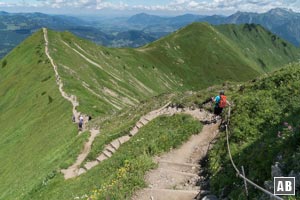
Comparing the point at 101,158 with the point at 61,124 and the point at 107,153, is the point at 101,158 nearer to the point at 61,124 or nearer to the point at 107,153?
the point at 107,153

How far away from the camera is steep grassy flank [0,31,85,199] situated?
4131 cm

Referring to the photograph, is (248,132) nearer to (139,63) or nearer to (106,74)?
(106,74)

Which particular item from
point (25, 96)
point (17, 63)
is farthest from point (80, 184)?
point (17, 63)

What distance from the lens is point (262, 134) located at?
69.9 ft

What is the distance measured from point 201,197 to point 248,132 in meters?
6.46

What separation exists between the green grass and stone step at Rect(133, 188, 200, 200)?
3.17 feet

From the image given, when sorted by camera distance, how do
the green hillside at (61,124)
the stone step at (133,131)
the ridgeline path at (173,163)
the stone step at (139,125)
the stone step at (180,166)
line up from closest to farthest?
the ridgeline path at (173,163), the stone step at (180,166), the green hillside at (61,124), the stone step at (133,131), the stone step at (139,125)

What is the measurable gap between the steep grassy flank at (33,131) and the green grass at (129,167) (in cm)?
548

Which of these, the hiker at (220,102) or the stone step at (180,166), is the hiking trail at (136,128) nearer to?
the hiker at (220,102)

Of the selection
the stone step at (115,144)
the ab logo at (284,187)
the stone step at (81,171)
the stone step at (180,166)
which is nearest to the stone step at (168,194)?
the stone step at (180,166)

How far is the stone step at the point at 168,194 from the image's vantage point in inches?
768

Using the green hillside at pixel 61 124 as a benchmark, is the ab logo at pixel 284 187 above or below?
above

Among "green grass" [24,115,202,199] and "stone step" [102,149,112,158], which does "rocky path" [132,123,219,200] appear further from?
"stone step" [102,149,112,158]

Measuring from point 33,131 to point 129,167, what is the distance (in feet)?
133
